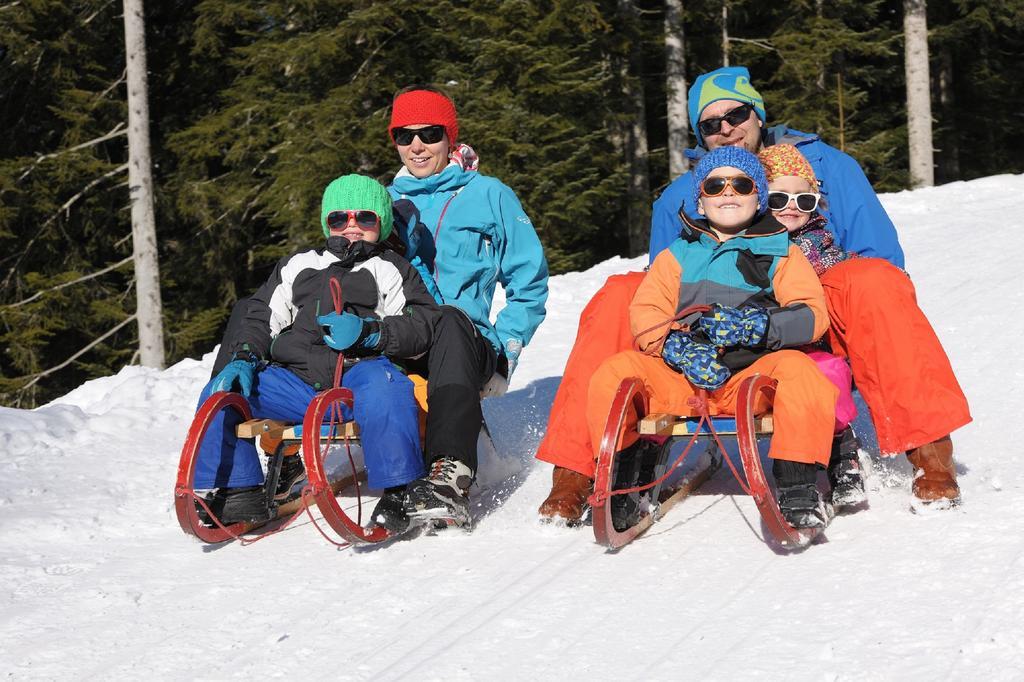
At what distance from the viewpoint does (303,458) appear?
3.52 meters

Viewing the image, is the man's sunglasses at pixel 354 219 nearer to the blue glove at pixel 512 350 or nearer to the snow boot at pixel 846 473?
the blue glove at pixel 512 350

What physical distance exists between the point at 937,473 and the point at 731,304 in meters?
0.78

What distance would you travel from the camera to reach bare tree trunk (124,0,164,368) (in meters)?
13.3

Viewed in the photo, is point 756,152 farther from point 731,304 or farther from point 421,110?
point 421,110

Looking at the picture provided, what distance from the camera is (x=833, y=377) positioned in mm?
3375

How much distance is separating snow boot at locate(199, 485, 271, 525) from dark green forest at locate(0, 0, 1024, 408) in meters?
9.21

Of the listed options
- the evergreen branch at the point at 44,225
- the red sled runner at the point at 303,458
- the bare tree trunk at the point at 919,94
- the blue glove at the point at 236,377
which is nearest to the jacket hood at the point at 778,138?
the red sled runner at the point at 303,458

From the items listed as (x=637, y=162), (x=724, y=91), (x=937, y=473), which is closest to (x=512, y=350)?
(x=724, y=91)

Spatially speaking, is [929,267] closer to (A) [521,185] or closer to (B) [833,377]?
(B) [833,377]

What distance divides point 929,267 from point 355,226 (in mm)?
5329

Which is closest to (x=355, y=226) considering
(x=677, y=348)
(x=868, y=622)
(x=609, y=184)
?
(x=677, y=348)

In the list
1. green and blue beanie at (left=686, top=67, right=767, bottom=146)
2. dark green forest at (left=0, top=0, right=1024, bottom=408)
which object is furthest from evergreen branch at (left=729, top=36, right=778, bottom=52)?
green and blue beanie at (left=686, top=67, right=767, bottom=146)

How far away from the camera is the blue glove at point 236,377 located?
145 inches

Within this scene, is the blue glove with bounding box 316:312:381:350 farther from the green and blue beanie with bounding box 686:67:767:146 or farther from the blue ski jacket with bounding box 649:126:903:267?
the green and blue beanie with bounding box 686:67:767:146
